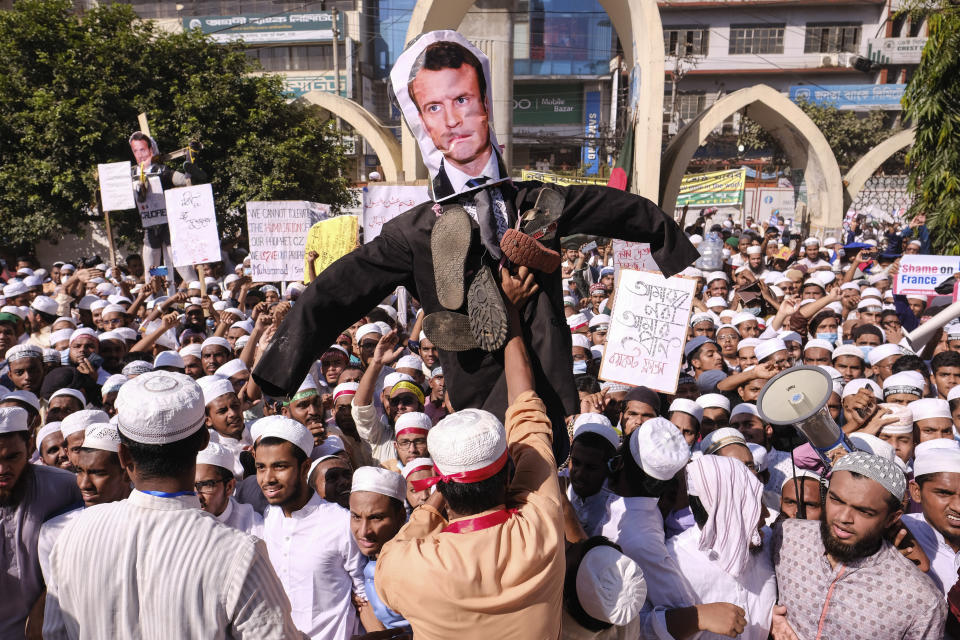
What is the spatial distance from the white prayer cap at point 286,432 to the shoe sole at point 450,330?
4.57ft

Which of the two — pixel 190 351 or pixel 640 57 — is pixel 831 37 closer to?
pixel 640 57

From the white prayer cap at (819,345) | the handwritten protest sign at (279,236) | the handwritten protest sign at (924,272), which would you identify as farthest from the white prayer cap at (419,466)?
the handwritten protest sign at (924,272)

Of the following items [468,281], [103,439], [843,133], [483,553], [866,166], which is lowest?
[103,439]

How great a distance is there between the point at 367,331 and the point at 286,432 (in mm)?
2891

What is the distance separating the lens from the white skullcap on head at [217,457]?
10.8 ft

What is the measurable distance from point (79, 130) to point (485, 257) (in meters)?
14.4

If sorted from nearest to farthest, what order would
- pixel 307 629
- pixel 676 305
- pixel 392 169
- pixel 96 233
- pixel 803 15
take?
pixel 307 629 < pixel 676 305 < pixel 392 169 < pixel 96 233 < pixel 803 15

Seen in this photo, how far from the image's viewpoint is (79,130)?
14.0 m

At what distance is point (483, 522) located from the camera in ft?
6.23

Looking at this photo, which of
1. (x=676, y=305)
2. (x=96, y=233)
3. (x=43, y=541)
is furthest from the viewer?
(x=96, y=233)

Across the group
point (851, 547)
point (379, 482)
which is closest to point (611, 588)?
point (851, 547)

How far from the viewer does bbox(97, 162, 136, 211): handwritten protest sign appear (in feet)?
31.0

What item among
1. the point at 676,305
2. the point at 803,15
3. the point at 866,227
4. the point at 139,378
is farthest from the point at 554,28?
the point at 139,378

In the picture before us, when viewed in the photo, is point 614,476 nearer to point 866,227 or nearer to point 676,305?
point 676,305
